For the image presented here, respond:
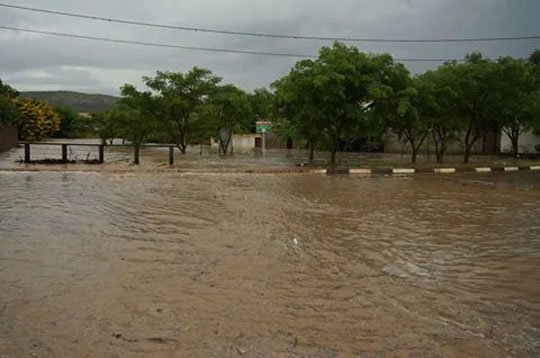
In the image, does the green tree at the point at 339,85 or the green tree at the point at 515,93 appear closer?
the green tree at the point at 339,85

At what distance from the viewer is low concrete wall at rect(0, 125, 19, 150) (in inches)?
1266

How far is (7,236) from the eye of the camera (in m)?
7.49

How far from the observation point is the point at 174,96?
30.7m

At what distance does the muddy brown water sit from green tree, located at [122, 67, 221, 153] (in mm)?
19764

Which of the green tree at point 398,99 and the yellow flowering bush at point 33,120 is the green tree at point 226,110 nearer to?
the green tree at point 398,99

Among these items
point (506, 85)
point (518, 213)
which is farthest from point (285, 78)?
point (518, 213)

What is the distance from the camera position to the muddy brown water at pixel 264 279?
3998mm

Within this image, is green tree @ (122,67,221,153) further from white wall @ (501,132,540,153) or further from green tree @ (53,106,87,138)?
green tree @ (53,106,87,138)

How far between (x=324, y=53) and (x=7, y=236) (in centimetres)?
1793

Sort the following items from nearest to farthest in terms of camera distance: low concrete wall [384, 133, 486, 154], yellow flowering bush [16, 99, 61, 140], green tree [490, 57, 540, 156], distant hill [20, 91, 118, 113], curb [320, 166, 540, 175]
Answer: curb [320, 166, 540, 175], green tree [490, 57, 540, 156], low concrete wall [384, 133, 486, 154], yellow flowering bush [16, 99, 61, 140], distant hill [20, 91, 118, 113]

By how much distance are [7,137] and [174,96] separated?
40.3 ft

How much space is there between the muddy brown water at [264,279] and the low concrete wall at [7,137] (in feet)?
76.6

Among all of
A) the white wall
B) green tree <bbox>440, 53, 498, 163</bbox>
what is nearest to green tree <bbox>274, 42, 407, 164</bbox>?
green tree <bbox>440, 53, 498, 163</bbox>

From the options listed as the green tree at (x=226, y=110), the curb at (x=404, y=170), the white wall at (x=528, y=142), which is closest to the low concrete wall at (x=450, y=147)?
the white wall at (x=528, y=142)
